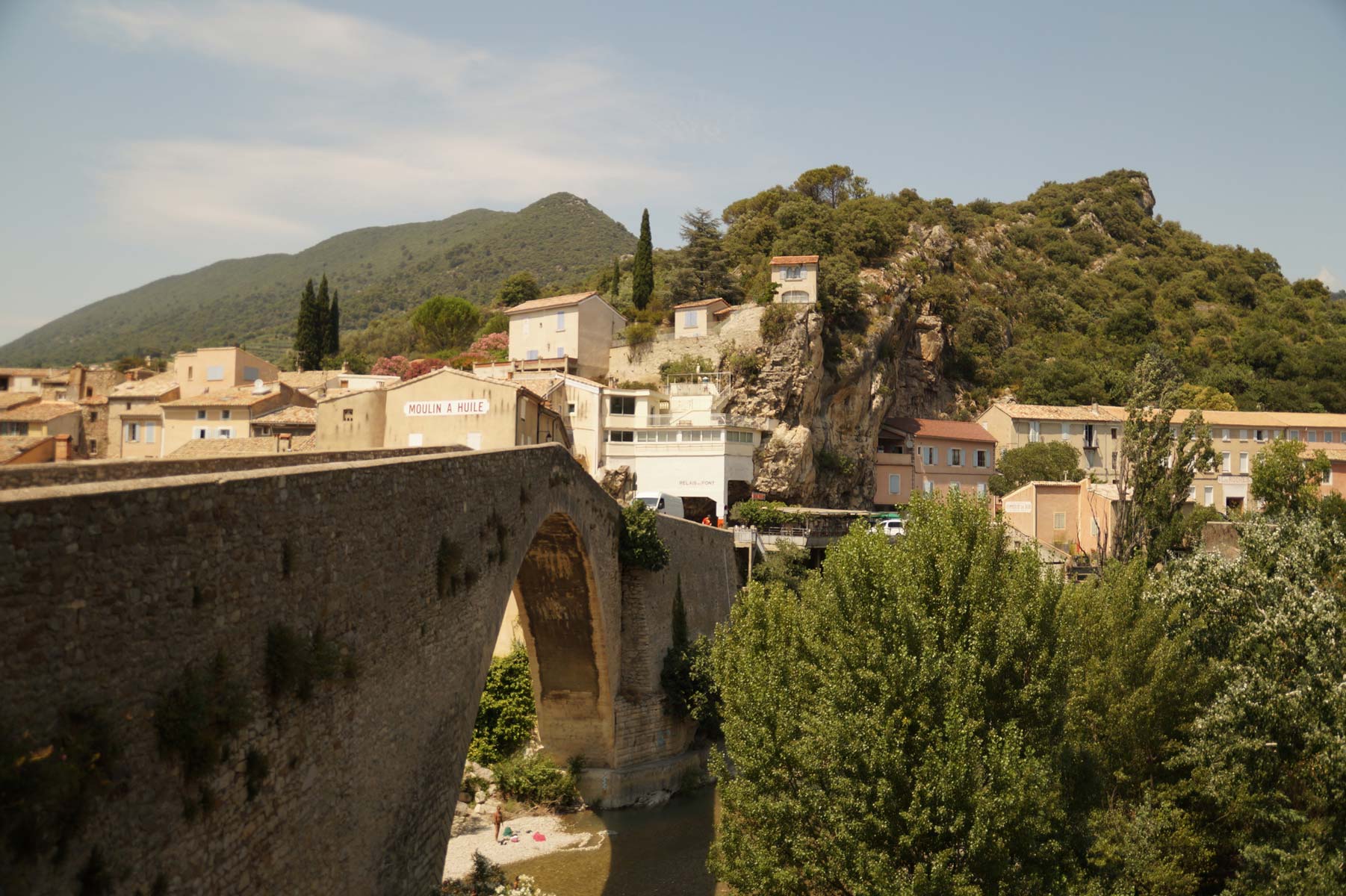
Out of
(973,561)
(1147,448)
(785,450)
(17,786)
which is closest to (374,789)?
(17,786)

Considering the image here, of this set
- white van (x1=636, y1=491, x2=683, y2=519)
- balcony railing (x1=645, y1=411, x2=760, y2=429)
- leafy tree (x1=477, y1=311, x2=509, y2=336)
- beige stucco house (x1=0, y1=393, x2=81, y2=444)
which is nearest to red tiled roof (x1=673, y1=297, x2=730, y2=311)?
balcony railing (x1=645, y1=411, x2=760, y2=429)

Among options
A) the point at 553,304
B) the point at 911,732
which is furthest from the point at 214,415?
the point at 911,732

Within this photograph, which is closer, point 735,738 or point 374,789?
point 374,789

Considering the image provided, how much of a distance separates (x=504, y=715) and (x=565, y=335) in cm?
3107

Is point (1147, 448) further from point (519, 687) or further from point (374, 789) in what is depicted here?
point (374, 789)

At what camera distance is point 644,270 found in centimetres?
5938

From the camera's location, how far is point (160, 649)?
6.82m

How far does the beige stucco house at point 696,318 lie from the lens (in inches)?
2032

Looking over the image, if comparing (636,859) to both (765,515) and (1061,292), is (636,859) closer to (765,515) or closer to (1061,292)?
(765,515)

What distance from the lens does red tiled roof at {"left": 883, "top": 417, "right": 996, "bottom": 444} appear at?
196 ft

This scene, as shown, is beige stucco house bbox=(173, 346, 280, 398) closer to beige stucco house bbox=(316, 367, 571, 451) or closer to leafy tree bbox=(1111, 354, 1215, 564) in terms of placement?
beige stucco house bbox=(316, 367, 571, 451)

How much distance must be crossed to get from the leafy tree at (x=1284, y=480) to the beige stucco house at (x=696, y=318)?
27452 mm

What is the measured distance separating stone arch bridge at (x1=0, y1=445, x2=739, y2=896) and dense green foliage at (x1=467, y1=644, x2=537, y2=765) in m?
8.30

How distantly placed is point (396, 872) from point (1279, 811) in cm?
1393
